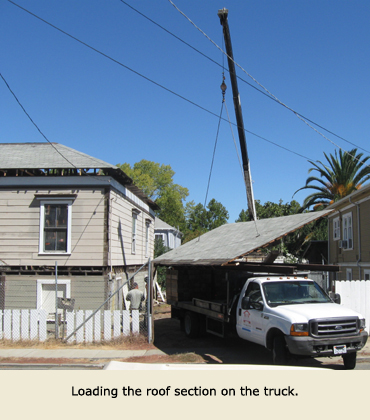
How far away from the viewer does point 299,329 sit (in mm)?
7867

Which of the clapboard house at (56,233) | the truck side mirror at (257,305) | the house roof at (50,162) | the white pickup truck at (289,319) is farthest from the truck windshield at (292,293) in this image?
the house roof at (50,162)

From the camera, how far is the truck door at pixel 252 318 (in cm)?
902

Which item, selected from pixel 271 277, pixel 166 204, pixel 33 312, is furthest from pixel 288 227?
pixel 166 204

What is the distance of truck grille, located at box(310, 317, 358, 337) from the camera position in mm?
7902

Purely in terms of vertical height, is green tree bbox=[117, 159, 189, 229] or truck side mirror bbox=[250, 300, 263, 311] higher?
green tree bbox=[117, 159, 189, 229]

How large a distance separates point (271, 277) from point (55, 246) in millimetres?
8285

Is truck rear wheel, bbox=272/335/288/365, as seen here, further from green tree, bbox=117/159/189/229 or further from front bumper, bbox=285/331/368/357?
green tree, bbox=117/159/189/229

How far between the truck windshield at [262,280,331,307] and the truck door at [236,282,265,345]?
0.79ft

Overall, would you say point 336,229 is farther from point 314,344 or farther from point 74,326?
point 314,344

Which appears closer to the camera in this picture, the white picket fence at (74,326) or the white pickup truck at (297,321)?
the white pickup truck at (297,321)

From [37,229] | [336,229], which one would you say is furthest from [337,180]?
[37,229]

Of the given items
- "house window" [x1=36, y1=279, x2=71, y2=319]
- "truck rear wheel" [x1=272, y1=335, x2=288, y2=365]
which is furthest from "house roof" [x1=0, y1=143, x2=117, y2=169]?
"truck rear wheel" [x1=272, y1=335, x2=288, y2=365]

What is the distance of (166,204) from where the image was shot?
6359cm

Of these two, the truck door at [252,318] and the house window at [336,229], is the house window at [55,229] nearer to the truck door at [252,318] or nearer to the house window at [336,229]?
the truck door at [252,318]
